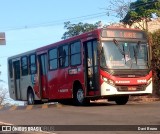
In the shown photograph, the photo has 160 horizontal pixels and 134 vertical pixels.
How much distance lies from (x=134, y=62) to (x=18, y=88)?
31.8 ft

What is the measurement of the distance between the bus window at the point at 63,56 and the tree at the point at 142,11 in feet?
51.4

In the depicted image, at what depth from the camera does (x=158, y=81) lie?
919 inches

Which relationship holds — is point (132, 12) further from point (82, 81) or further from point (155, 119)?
point (155, 119)

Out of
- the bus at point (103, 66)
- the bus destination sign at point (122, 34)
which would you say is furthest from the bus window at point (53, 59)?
the bus destination sign at point (122, 34)

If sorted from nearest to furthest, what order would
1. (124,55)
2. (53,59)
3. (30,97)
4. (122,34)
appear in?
1. (124,55)
2. (122,34)
3. (53,59)
4. (30,97)

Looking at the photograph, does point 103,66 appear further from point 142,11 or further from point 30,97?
point 142,11

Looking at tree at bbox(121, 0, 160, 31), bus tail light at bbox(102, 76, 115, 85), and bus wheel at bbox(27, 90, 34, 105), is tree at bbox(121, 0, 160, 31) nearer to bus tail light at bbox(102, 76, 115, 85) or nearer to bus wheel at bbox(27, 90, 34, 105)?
bus wheel at bbox(27, 90, 34, 105)

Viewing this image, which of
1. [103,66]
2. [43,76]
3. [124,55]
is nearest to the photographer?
[103,66]

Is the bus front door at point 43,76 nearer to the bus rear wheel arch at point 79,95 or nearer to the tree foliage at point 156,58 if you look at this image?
the bus rear wheel arch at point 79,95

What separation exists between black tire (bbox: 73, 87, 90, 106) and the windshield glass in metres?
1.96

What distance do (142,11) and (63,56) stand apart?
1815cm

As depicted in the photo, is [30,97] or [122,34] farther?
[30,97]

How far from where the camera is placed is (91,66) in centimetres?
1728

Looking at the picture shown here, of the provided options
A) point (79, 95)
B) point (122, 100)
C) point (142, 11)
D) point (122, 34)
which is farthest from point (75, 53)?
point (142, 11)
